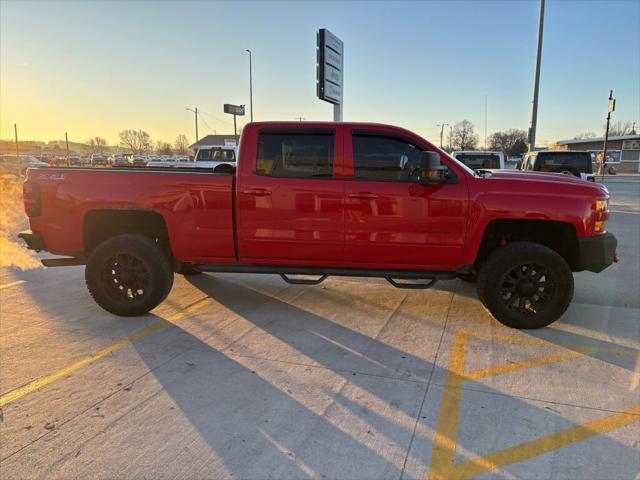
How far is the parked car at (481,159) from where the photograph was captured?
1143cm

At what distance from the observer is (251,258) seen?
483 centimetres

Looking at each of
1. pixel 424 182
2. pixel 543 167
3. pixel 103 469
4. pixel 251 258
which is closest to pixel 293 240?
pixel 251 258

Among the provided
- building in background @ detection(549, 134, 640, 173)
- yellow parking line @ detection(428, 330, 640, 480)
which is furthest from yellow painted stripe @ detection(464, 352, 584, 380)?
building in background @ detection(549, 134, 640, 173)

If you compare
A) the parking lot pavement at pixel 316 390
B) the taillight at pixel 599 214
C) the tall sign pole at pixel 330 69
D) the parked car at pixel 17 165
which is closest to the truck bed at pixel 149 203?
the parking lot pavement at pixel 316 390

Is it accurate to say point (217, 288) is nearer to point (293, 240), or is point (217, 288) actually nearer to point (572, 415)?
point (293, 240)

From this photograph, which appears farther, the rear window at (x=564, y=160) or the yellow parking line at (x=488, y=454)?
the rear window at (x=564, y=160)

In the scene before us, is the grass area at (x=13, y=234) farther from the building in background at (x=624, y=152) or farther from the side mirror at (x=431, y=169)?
Answer: the building in background at (x=624, y=152)

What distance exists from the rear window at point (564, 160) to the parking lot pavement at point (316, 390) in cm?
834

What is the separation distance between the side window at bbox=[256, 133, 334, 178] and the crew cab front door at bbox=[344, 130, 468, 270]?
0.23 m

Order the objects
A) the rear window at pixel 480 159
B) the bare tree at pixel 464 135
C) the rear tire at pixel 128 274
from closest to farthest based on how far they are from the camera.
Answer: the rear tire at pixel 128 274, the rear window at pixel 480 159, the bare tree at pixel 464 135

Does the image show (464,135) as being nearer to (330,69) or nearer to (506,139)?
(506,139)

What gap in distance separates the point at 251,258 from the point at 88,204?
1.81 metres

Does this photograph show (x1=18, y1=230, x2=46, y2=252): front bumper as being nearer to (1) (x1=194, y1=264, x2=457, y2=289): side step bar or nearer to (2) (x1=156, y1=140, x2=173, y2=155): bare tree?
(1) (x1=194, y1=264, x2=457, y2=289): side step bar

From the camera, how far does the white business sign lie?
12.2 metres
